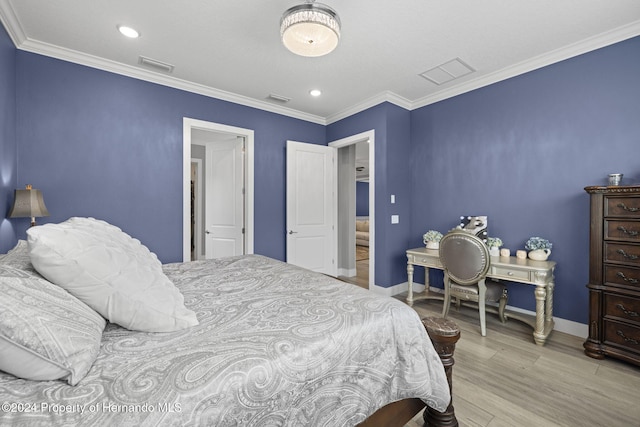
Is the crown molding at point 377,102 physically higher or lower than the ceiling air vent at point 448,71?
lower

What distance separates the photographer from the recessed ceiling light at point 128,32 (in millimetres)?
2407

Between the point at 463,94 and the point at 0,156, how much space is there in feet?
15.3

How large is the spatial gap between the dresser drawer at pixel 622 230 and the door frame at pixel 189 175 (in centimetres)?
368

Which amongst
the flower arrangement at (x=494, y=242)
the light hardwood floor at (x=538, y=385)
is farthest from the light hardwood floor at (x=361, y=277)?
the light hardwood floor at (x=538, y=385)

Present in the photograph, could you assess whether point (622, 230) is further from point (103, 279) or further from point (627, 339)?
point (103, 279)

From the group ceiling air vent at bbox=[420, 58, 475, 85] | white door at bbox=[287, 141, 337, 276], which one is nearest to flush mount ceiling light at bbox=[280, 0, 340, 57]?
ceiling air vent at bbox=[420, 58, 475, 85]

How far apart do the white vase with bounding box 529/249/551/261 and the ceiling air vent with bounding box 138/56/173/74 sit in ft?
14.1

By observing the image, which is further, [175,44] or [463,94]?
[463,94]

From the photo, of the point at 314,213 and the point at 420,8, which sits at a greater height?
the point at 420,8

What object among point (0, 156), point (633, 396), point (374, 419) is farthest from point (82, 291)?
point (633, 396)

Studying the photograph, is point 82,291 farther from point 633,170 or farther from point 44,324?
point 633,170

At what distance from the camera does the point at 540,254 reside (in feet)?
9.05

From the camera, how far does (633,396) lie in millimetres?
1796

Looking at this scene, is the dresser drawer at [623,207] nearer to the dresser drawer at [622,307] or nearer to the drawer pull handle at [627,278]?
the drawer pull handle at [627,278]
